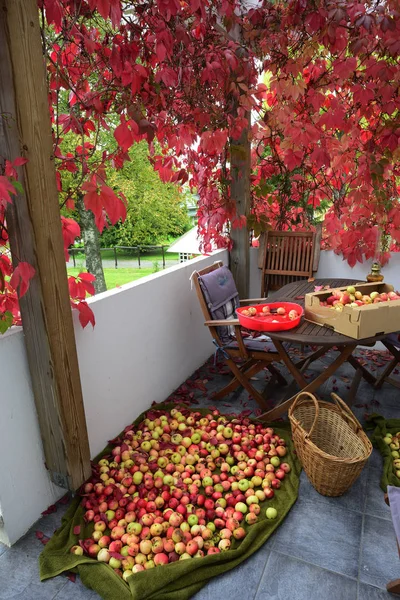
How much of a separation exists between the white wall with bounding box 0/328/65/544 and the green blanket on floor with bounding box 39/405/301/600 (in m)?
0.19

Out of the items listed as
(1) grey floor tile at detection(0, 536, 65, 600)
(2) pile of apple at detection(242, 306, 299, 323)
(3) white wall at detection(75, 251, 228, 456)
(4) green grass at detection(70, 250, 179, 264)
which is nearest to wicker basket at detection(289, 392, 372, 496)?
(2) pile of apple at detection(242, 306, 299, 323)

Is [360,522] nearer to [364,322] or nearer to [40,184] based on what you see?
[364,322]

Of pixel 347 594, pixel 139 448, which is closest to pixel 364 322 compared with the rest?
pixel 347 594

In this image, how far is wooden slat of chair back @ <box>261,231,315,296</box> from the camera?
413cm

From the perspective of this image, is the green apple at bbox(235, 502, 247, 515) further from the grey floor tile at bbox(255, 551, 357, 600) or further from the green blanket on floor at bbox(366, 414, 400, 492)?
the green blanket on floor at bbox(366, 414, 400, 492)

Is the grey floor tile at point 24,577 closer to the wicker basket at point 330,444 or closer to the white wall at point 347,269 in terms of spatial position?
the wicker basket at point 330,444

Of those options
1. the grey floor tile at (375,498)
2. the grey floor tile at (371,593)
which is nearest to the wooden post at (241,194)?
the grey floor tile at (375,498)

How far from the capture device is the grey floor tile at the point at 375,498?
2066 millimetres

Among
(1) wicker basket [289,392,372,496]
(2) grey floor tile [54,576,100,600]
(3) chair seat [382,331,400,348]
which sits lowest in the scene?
(2) grey floor tile [54,576,100,600]

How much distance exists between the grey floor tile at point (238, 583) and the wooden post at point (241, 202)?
2723 millimetres

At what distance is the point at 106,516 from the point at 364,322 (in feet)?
5.61

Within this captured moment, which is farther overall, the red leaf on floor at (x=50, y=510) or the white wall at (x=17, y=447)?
the red leaf on floor at (x=50, y=510)

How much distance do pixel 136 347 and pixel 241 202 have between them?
6.38 feet

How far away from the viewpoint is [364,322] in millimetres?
2275
